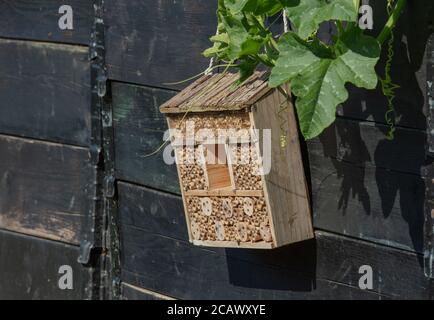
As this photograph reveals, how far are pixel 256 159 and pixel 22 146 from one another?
5.11ft

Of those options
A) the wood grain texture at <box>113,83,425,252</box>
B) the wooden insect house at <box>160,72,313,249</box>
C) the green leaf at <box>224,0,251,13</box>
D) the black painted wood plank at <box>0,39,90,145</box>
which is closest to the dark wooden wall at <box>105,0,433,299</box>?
the wood grain texture at <box>113,83,425,252</box>

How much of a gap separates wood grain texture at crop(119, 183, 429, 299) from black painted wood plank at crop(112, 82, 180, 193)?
0.19 feet

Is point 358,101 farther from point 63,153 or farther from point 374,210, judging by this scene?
point 63,153

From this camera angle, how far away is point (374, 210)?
2.91 metres

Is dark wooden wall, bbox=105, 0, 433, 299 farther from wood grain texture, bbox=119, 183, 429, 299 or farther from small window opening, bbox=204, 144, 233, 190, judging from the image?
small window opening, bbox=204, 144, 233, 190

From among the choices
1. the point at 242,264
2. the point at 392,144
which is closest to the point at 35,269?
the point at 242,264

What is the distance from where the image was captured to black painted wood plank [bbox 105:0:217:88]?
3.35m

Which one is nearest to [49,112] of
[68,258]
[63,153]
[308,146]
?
[63,153]

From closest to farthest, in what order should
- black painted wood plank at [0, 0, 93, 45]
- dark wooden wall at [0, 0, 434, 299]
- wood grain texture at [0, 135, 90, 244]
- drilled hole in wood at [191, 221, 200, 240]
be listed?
1. dark wooden wall at [0, 0, 434, 299]
2. drilled hole in wood at [191, 221, 200, 240]
3. black painted wood plank at [0, 0, 93, 45]
4. wood grain texture at [0, 135, 90, 244]

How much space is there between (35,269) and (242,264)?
1169mm

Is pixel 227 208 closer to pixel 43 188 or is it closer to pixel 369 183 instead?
pixel 369 183

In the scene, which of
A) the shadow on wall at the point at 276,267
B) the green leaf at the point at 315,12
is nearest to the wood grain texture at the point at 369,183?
the shadow on wall at the point at 276,267

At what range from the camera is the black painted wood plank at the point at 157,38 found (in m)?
3.35

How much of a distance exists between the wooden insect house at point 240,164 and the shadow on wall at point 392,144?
0.15 metres
